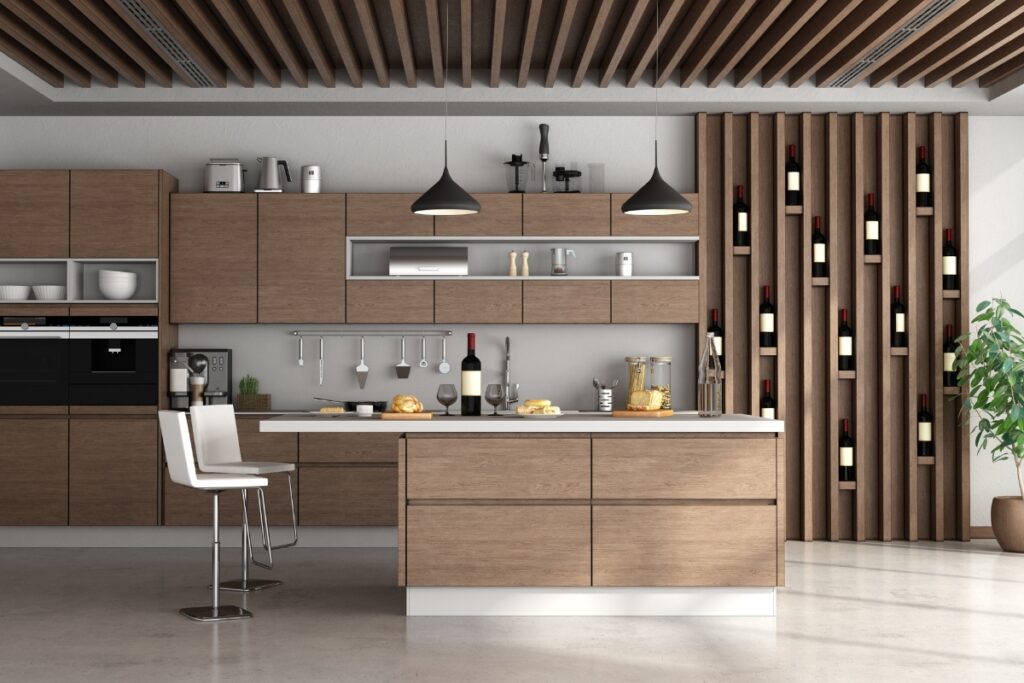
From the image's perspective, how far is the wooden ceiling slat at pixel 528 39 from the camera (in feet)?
17.4

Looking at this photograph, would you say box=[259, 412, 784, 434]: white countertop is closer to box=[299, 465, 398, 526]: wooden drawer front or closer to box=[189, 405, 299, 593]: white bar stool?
box=[189, 405, 299, 593]: white bar stool

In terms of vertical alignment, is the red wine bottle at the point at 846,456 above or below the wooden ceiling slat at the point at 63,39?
below

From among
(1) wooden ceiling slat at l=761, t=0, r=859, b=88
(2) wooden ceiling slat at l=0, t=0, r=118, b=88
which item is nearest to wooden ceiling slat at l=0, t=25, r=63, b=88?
(2) wooden ceiling slat at l=0, t=0, r=118, b=88

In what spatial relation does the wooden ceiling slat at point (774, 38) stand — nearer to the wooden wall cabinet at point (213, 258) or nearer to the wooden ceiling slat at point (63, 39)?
the wooden wall cabinet at point (213, 258)

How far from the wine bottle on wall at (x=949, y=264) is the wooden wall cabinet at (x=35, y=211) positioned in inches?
226

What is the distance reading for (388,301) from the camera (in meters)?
6.81

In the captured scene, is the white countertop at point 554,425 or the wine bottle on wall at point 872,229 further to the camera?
the wine bottle on wall at point 872,229

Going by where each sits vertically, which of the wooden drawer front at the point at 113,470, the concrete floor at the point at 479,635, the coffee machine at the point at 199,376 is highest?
the coffee machine at the point at 199,376

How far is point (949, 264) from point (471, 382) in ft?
12.5

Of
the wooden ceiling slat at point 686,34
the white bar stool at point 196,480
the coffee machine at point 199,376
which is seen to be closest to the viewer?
the white bar stool at point 196,480

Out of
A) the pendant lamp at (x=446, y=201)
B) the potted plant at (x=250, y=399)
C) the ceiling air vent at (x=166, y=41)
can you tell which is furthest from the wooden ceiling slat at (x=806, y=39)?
the potted plant at (x=250, y=399)

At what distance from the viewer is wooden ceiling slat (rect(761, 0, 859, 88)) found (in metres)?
5.39

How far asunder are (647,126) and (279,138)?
2524mm

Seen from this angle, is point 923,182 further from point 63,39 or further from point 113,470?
point 113,470
